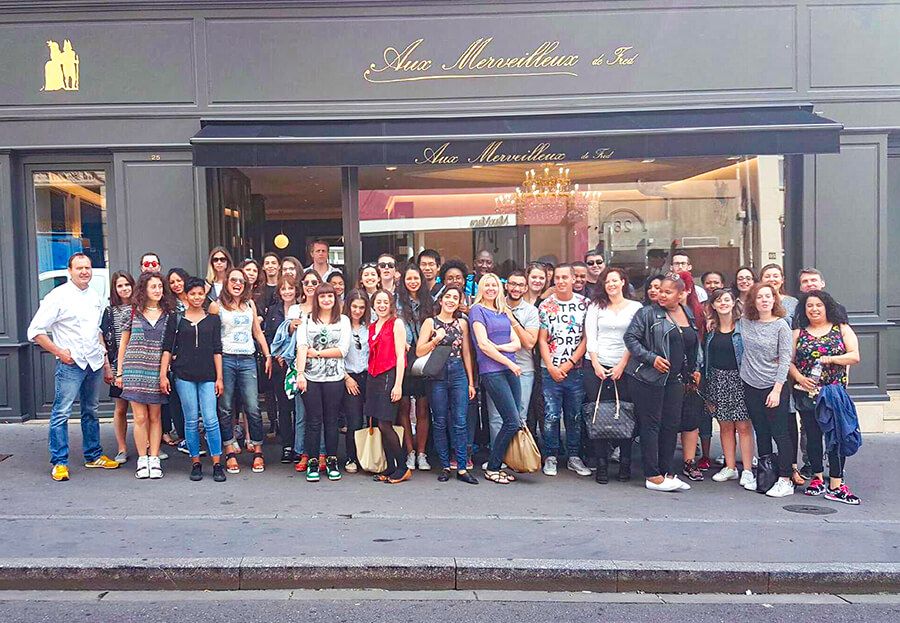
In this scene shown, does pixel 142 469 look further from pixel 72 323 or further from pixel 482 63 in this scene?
pixel 482 63

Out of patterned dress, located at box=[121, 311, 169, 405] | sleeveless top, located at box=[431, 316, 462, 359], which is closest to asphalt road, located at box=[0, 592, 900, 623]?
patterned dress, located at box=[121, 311, 169, 405]

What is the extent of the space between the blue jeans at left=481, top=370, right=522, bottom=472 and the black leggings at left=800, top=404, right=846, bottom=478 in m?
2.45

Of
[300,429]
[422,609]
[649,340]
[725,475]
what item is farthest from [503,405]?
[422,609]

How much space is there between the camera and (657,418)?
6902mm

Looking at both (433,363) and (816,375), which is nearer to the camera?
(816,375)

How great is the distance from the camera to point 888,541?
5684mm

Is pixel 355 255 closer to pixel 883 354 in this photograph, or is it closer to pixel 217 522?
pixel 217 522

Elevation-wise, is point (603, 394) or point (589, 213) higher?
point (589, 213)

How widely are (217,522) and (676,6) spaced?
753 centimetres

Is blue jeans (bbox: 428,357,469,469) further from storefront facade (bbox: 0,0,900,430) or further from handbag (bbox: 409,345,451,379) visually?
storefront facade (bbox: 0,0,900,430)

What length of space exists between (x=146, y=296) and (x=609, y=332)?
408cm

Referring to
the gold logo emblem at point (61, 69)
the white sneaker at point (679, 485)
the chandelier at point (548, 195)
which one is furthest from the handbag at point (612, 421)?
the gold logo emblem at point (61, 69)

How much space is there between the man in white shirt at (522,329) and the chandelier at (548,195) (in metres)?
2.54

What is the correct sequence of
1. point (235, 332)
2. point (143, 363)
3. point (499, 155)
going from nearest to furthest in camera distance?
point (143, 363)
point (235, 332)
point (499, 155)
